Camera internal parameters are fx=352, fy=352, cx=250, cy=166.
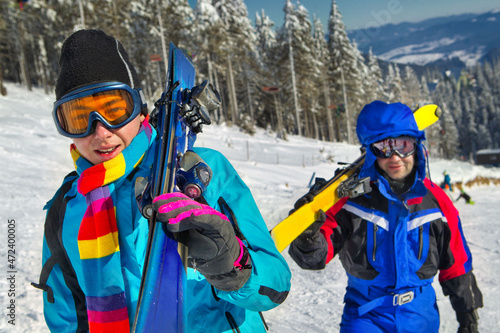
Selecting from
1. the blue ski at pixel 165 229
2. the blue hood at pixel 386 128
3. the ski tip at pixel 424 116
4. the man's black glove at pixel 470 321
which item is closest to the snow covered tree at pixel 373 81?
the ski tip at pixel 424 116

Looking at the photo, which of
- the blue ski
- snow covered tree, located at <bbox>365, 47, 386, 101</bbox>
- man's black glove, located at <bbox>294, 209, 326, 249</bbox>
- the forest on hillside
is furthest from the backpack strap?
snow covered tree, located at <bbox>365, 47, 386, 101</bbox>

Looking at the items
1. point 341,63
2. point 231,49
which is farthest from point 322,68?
point 231,49

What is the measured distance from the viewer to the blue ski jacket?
53.3 inches

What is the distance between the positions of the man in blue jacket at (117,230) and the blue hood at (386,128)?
1940mm

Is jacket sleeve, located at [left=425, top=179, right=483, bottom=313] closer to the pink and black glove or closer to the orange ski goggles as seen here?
the pink and black glove

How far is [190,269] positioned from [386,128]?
7.44 ft

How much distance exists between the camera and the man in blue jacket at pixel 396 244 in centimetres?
272

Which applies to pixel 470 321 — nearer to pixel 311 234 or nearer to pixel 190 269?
pixel 311 234

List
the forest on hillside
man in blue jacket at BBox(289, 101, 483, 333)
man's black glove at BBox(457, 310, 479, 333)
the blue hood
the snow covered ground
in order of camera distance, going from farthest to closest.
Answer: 1. the forest on hillside
2. the snow covered ground
3. the blue hood
4. man's black glove at BBox(457, 310, 479, 333)
5. man in blue jacket at BBox(289, 101, 483, 333)

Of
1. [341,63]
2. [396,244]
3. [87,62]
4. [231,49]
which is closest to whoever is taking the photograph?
[87,62]

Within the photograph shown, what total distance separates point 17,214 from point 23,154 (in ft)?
20.9

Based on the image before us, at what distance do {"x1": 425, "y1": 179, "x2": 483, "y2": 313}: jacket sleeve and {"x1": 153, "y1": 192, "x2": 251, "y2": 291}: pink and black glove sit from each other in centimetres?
225

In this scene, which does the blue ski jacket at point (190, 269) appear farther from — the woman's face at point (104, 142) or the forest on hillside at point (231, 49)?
the forest on hillside at point (231, 49)

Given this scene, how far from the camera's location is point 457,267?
2836mm
